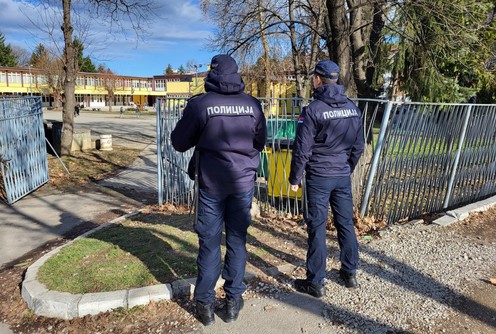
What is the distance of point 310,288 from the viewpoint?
3.50 meters

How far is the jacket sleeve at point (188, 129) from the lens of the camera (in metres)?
2.90

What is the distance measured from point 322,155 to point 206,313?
1.58 metres

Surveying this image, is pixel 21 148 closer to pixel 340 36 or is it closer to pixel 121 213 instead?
pixel 121 213

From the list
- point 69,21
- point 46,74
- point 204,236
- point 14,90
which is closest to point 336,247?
point 204,236

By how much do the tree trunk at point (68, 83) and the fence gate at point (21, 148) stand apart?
4.01m

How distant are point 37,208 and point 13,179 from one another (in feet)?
3.03

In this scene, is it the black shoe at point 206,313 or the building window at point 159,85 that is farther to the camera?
the building window at point 159,85

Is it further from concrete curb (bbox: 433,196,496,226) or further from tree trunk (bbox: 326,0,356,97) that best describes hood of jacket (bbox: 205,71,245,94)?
tree trunk (bbox: 326,0,356,97)

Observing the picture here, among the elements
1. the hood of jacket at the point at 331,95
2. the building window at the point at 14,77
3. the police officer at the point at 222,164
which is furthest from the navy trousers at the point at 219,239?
the building window at the point at 14,77

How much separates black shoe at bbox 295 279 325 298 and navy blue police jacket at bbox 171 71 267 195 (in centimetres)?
112

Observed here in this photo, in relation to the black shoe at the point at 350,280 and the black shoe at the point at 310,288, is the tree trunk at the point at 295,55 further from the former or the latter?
the black shoe at the point at 310,288

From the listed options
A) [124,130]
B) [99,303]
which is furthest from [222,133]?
[124,130]

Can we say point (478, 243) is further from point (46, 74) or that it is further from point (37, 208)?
point (46, 74)

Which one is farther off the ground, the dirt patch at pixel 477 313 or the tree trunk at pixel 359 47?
the tree trunk at pixel 359 47
